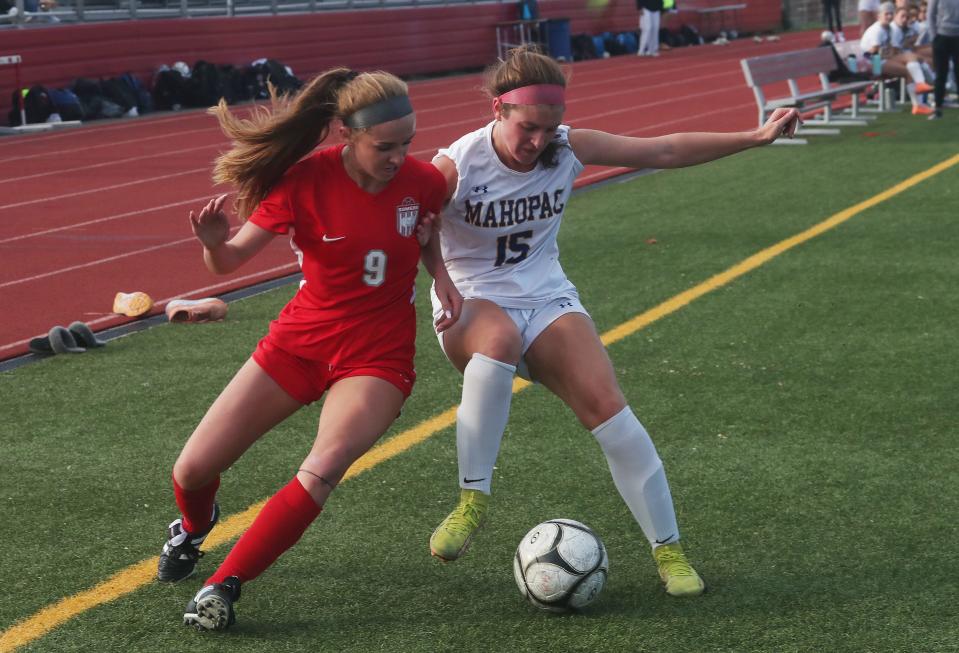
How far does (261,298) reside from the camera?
9023mm

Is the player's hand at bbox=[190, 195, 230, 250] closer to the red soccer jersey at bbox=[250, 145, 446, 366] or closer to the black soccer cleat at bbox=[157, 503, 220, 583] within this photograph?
the red soccer jersey at bbox=[250, 145, 446, 366]

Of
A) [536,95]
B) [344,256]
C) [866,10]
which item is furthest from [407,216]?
[866,10]

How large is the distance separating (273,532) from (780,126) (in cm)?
226

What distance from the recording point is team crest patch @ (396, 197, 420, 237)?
4.19m

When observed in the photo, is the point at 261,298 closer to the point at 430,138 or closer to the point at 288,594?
the point at 288,594

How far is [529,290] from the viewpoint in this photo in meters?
4.53

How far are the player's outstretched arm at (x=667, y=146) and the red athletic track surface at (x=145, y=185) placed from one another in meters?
4.50

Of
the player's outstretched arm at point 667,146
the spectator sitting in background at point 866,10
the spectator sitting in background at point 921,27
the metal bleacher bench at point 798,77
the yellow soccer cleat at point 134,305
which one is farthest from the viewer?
the spectator sitting in background at point 866,10

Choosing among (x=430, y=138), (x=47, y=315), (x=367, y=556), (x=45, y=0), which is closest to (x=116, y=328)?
(x=47, y=315)

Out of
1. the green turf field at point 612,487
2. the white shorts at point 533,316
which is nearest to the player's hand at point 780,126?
the white shorts at point 533,316

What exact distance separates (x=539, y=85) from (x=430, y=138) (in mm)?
14579

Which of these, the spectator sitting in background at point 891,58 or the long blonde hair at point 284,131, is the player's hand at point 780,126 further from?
the spectator sitting in background at point 891,58

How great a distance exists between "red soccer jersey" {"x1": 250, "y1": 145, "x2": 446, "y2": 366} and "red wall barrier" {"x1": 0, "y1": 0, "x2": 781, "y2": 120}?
60.6ft

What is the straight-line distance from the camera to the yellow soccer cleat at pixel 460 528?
4.18 metres
